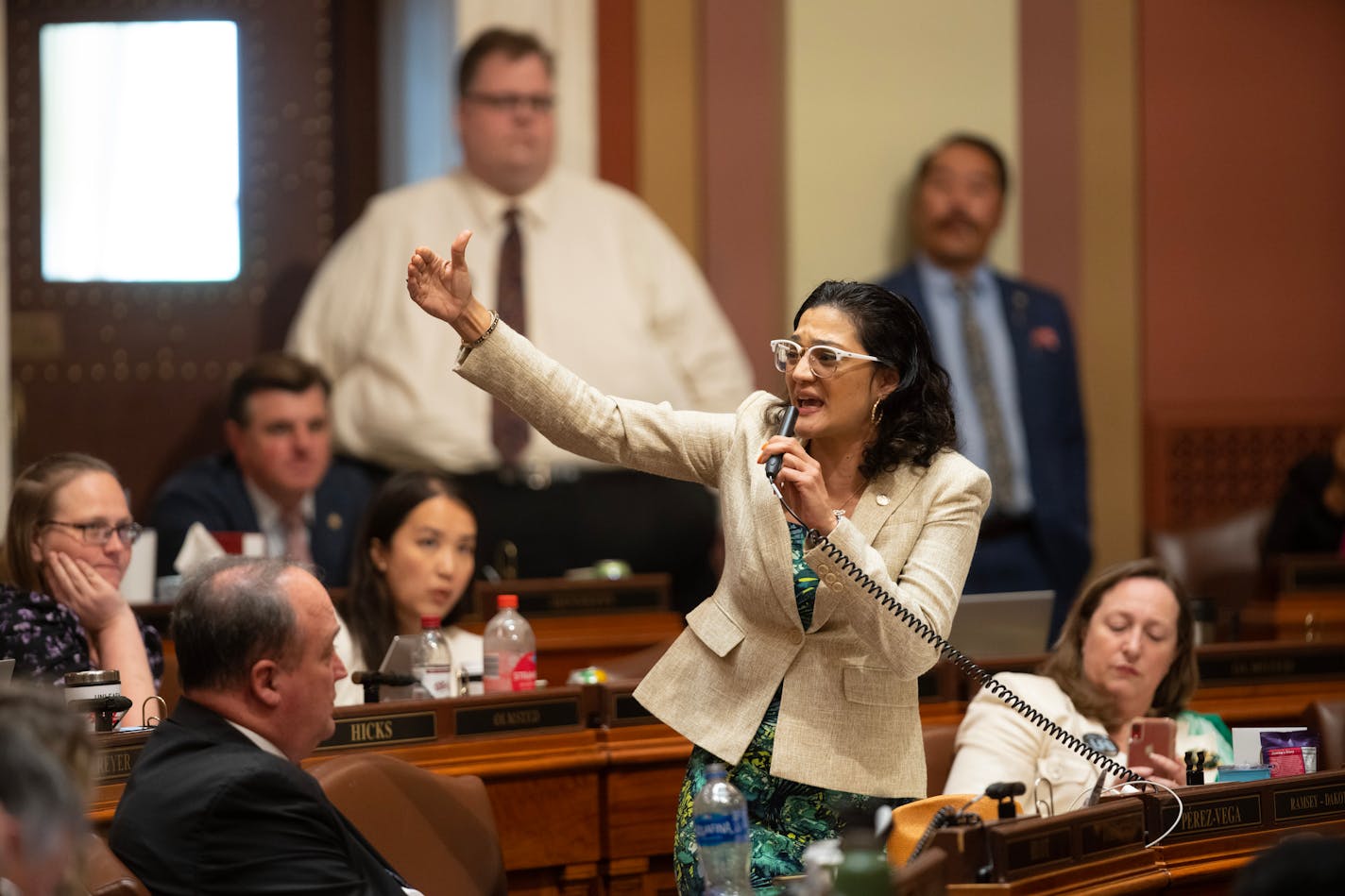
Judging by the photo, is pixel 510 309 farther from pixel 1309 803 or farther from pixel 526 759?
pixel 1309 803

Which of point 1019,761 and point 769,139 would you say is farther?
point 769,139

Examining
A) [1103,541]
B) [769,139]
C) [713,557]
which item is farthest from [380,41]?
[1103,541]

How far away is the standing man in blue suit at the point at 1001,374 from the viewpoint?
21.6 feet

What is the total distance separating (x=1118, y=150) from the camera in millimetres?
7332

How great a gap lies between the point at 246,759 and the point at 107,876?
214mm

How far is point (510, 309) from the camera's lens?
6.25 m

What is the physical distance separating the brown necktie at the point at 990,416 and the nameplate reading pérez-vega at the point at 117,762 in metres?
4.08

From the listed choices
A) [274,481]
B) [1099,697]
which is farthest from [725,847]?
[274,481]

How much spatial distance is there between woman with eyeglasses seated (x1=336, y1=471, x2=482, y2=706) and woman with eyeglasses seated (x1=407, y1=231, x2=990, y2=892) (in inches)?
56.4

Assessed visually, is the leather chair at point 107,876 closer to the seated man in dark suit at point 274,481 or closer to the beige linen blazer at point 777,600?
the beige linen blazer at point 777,600

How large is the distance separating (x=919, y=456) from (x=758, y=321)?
4306 mm

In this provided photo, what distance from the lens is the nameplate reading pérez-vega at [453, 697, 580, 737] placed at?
3.54m

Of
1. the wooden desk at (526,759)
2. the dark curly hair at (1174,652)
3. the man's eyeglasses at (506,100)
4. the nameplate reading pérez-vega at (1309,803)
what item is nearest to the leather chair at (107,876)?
the wooden desk at (526,759)

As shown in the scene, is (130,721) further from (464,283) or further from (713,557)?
(713,557)
